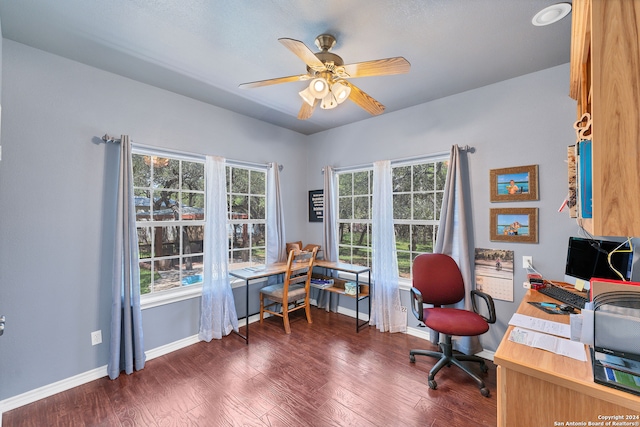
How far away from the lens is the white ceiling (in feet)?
5.32

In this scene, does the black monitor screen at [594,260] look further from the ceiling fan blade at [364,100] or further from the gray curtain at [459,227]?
the ceiling fan blade at [364,100]

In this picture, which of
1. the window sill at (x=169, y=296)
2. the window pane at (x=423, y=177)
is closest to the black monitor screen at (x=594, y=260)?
the window pane at (x=423, y=177)

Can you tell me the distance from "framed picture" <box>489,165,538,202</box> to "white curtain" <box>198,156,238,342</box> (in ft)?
9.46

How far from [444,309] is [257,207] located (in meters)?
2.58

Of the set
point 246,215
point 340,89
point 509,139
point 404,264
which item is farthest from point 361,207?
point 340,89

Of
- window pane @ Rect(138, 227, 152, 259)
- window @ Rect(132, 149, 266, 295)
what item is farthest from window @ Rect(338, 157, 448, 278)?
window pane @ Rect(138, 227, 152, 259)

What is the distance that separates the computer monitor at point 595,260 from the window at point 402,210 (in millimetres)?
1194

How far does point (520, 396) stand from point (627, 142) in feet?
3.48

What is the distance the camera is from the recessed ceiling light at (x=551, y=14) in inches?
62.1

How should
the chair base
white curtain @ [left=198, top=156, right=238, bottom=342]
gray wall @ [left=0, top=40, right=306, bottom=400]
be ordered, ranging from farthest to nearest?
white curtain @ [left=198, top=156, right=238, bottom=342] → the chair base → gray wall @ [left=0, top=40, right=306, bottom=400]

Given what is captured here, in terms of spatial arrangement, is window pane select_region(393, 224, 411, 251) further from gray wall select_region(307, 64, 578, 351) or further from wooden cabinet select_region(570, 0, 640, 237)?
wooden cabinet select_region(570, 0, 640, 237)

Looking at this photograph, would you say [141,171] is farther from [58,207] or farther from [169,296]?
[169,296]

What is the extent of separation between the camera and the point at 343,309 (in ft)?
12.2

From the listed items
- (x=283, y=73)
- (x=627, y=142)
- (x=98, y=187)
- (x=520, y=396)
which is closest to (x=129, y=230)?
(x=98, y=187)
